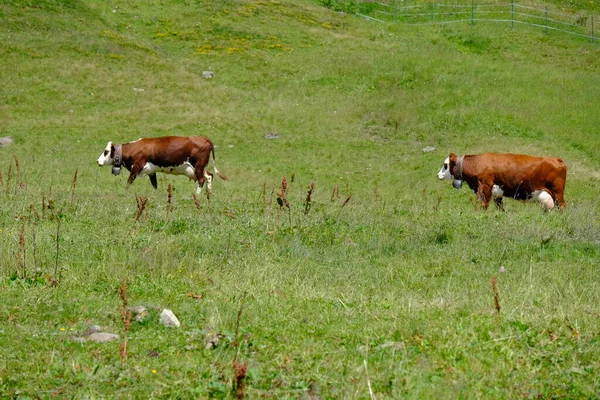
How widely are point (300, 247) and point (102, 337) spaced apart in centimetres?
481

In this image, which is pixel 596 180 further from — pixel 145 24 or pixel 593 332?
pixel 145 24

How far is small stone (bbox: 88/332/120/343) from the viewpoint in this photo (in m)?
6.84

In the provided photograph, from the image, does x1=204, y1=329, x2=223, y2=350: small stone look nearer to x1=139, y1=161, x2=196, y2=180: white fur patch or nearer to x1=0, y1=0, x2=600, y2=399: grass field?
x1=0, y1=0, x2=600, y2=399: grass field

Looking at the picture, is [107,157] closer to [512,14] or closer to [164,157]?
[164,157]

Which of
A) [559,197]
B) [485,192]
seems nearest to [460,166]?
[485,192]

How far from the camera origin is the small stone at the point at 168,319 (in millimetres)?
7320

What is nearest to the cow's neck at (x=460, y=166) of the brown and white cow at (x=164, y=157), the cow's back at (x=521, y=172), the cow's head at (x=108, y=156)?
the cow's back at (x=521, y=172)

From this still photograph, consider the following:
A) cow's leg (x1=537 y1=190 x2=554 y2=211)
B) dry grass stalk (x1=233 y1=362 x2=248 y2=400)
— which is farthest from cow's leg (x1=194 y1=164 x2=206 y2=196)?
dry grass stalk (x1=233 y1=362 x2=248 y2=400)

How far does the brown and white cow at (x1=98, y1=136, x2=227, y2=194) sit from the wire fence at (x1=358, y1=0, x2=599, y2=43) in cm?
3438

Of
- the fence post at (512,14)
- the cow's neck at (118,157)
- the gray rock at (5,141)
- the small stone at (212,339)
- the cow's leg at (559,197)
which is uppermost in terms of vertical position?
the small stone at (212,339)

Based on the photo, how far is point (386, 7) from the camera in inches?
2224

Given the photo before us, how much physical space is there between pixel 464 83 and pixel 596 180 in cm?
1088

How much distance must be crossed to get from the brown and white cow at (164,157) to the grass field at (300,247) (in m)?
0.79

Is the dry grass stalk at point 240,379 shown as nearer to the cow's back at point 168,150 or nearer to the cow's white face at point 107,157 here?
the cow's back at point 168,150
